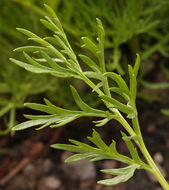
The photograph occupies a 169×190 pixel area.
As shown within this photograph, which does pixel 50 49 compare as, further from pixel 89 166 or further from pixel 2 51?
pixel 2 51

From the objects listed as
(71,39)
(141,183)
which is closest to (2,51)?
(71,39)

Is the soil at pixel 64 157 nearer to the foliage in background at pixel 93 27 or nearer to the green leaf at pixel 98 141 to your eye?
the foliage in background at pixel 93 27

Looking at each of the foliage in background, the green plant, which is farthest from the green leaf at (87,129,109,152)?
the foliage in background

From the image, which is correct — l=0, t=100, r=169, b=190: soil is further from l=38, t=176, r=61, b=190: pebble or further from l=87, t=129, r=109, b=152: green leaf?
l=87, t=129, r=109, b=152: green leaf

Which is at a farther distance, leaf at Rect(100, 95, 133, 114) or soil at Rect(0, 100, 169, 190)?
soil at Rect(0, 100, 169, 190)

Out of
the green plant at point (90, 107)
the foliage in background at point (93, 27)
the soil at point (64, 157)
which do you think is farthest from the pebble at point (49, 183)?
the green plant at point (90, 107)

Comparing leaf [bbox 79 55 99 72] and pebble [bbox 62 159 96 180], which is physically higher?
leaf [bbox 79 55 99 72]

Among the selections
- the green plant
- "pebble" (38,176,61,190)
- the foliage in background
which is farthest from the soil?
the green plant

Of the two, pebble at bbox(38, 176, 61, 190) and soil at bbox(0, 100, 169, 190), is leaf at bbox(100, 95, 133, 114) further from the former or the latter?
pebble at bbox(38, 176, 61, 190)

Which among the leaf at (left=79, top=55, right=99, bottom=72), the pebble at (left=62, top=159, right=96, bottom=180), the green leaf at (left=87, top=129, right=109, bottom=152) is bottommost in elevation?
the pebble at (left=62, top=159, right=96, bottom=180)
